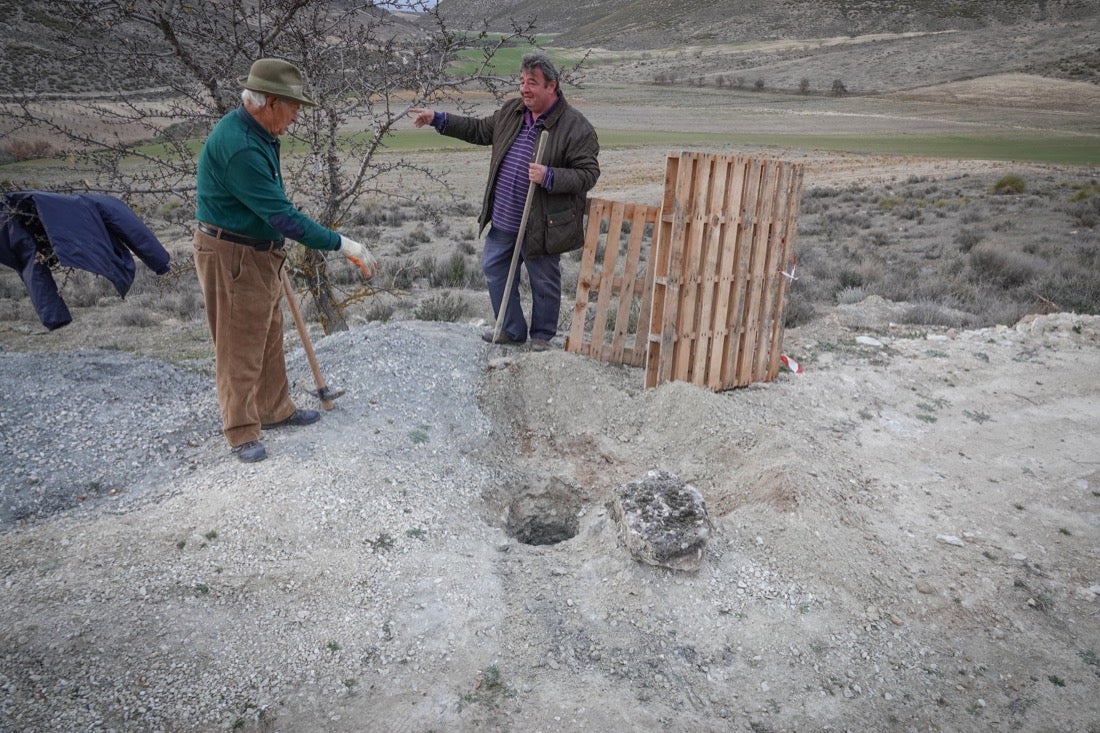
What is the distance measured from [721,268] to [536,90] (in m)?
2.04

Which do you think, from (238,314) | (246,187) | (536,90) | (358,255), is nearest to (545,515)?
(358,255)

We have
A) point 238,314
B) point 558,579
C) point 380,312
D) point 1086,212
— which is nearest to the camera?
point 558,579

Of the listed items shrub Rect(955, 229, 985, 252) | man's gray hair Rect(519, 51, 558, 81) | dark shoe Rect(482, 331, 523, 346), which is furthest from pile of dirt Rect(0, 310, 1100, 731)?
shrub Rect(955, 229, 985, 252)

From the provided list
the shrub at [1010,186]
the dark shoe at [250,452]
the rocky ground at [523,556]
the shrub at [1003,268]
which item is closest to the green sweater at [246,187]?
the dark shoe at [250,452]

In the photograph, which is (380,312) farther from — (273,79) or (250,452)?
(273,79)

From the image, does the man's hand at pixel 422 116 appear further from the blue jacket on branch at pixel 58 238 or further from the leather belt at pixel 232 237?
the blue jacket on branch at pixel 58 238

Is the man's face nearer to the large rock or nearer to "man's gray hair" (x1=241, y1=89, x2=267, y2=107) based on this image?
"man's gray hair" (x1=241, y1=89, x2=267, y2=107)

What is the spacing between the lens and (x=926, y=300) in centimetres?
944

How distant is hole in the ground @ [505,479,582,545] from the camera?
4359mm

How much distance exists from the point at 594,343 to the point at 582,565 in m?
2.71

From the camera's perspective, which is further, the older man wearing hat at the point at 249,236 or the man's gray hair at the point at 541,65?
the man's gray hair at the point at 541,65

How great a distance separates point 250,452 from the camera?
4.15 metres

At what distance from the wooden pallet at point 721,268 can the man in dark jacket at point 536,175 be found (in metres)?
0.74

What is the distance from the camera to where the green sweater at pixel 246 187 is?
3643 millimetres
